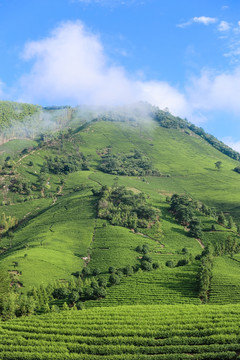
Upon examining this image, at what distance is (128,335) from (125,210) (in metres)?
88.7

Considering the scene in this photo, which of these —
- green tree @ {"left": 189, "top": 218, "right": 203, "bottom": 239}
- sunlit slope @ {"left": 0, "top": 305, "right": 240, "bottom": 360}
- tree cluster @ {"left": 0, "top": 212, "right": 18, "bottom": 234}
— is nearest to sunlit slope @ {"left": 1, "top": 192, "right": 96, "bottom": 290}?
tree cluster @ {"left": 0, "top": 212, "right": 18, "bottom": 234}

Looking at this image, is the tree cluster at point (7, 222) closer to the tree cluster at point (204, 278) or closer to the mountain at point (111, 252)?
the mountain at point (111, 252)

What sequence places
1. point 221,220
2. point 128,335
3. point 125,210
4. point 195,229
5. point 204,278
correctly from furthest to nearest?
point 125,210
point 221,220
point 195,229
point 204,278
point 128,335

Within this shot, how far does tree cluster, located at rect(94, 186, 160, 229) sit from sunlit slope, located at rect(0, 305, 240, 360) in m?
71.8

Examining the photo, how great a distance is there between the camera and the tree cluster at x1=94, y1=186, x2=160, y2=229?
131500 mm

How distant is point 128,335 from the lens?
51125mm

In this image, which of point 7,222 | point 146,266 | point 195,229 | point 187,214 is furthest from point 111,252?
point 7,222

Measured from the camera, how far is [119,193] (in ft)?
498

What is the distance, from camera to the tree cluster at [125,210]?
132 m

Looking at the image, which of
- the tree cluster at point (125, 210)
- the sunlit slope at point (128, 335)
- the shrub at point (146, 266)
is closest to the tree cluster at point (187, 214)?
the tree cluster at point (125, 210)

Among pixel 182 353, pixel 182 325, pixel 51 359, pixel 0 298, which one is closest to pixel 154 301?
pixel 182 325

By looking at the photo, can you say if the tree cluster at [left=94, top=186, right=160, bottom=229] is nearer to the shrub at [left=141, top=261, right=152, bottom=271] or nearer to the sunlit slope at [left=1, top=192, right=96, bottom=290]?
the sunlit slope at [left=1, top=192, right=96, bottom=290]

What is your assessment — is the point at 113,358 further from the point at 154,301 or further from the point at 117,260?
the point at 117,260

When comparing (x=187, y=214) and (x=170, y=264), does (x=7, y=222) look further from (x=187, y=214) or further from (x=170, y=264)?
(x=187, y=214)
